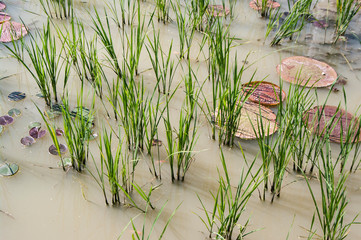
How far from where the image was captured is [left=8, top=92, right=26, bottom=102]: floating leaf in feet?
7.46

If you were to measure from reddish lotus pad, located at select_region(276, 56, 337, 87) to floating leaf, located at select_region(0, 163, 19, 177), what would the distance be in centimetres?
151

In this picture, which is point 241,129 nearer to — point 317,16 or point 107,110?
point 107,110

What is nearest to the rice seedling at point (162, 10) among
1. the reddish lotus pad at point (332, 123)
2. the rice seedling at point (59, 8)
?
the rice seedling at point (59, 8)

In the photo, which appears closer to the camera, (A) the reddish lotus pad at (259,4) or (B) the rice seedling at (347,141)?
(B) the rice seedling at (347,141)

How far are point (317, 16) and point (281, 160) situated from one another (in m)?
1.87

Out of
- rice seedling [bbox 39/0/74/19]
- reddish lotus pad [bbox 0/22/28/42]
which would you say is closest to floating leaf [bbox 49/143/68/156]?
reddish lotus pad [bbox 0/22/28/42]

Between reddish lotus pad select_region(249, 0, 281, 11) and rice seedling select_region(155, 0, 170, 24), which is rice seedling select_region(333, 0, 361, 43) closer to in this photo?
reddish lotus pad select_region(249, 0, 281, 11)

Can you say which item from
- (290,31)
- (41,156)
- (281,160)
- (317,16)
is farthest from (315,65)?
(41,156)

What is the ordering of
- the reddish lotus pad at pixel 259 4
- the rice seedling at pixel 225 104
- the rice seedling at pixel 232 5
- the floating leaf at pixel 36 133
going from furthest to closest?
the reddish lotus pad at pixel 259 4
the rice seedling at pixel 232 5
the floating leaf at pixel 36 133
the rice seedling at pixel 225 104

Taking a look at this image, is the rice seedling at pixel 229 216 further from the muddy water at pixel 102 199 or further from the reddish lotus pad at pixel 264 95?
the reddish lotus pad at pixel 264 95

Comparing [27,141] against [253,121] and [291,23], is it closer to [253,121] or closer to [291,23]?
[253,121]

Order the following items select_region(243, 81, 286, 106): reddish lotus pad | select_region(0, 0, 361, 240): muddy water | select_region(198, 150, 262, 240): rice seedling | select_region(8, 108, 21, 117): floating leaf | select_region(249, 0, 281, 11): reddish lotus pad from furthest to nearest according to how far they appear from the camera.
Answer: select_region(249, 0, 281, 11): reddish lotus pad → select_region(243, 81, 286, 106): reddish lotus pad → select_region(8, 108, 21, 117): floating leaf → select_region(0, 0, 361, 240): muddy water → select_region(198, 150, 262, 240): rice seedling

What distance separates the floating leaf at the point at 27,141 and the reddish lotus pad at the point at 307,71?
1.40 m

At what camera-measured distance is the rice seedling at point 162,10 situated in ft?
9.50
